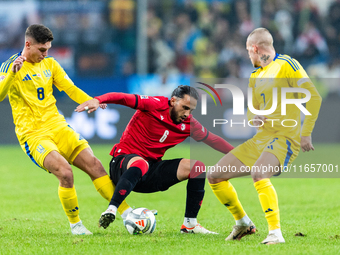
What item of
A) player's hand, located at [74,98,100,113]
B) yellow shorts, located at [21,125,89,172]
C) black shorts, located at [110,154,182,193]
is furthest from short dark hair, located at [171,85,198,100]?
yellow shorts, located at [21,125,89,172]

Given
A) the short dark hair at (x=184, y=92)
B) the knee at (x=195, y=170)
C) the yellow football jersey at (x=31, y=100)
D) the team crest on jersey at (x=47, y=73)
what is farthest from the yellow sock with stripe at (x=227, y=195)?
the team crest on jersey at (x=47, y=73)

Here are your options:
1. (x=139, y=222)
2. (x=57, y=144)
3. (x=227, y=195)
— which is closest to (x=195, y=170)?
(x=227, y=195)

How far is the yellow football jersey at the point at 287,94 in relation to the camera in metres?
4.77

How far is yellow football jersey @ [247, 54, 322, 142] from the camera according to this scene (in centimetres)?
477

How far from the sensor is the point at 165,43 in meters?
16.5

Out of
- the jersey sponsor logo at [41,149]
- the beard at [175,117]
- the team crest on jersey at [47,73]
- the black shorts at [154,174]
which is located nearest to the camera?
the jersey sponsor logo at [41,149]

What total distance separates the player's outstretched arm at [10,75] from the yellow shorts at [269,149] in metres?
2.40

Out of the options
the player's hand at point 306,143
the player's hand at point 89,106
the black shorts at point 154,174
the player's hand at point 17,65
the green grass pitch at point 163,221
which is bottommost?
the green grass pitch at point 163,221

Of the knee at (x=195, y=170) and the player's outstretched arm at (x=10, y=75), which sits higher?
the player's outstretched arm at (x=10, y=75)

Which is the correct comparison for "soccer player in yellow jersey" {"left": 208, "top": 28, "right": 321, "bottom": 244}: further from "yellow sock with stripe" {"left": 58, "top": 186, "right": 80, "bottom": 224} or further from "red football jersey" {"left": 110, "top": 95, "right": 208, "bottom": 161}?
"yellow sock with stripe" {"left": 58, "top": 186, "right": 80, "bottom": 224}

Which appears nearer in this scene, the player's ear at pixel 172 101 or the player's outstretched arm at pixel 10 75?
the player's outstretched arm at pixel 10 75

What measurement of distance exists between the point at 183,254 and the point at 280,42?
1299 cm

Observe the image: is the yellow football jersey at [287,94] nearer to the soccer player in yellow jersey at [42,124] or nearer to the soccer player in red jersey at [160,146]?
the soccer player in red jersey at [160,146]

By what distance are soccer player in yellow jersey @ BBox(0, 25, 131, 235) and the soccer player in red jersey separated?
0.36 meters
